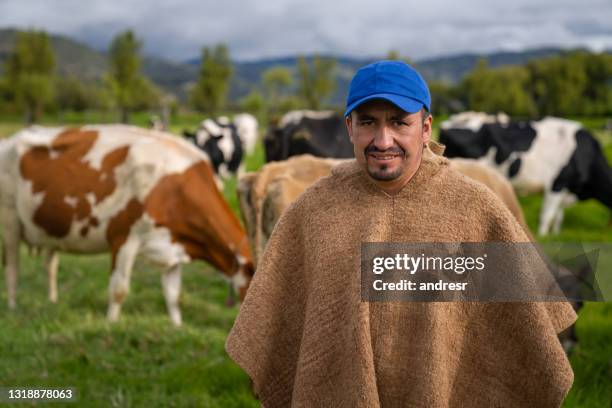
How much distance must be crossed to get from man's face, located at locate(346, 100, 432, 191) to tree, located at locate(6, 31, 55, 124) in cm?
5623

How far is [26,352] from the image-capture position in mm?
5047

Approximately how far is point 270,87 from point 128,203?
81910 millimetres

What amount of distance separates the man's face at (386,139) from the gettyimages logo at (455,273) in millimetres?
287

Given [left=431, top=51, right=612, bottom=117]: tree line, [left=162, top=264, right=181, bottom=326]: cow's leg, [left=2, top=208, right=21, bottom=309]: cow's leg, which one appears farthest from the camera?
[left=431, top=51, right=612, bottom=117]: tree line

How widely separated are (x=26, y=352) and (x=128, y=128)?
8.95 feet

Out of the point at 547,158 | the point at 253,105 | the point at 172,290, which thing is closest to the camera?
the point at 172,290

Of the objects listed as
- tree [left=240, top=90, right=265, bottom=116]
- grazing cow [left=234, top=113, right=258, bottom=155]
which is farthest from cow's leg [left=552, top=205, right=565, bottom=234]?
tree [left=240, top=90, right=265, bottom=116]

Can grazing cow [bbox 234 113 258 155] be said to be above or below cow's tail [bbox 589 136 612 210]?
above

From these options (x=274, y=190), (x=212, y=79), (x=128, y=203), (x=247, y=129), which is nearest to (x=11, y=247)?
(x=128, y=203)

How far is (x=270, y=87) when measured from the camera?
86250 millimetres

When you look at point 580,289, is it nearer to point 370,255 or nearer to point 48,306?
point 370,255

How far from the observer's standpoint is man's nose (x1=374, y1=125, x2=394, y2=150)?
7.00 feet

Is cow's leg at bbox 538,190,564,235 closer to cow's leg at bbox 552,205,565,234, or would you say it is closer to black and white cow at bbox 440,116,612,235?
black and white cow at bbox 440,116,612,235

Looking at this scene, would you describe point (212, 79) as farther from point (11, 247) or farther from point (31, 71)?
point (11, 247)
